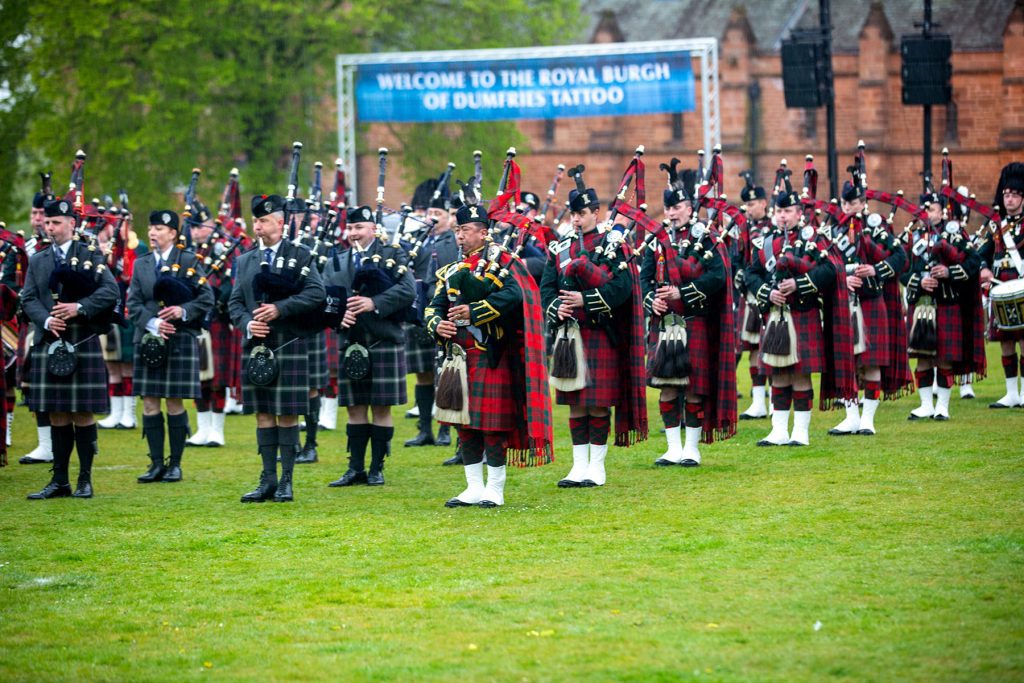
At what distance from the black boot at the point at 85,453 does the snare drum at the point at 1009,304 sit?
7026mm

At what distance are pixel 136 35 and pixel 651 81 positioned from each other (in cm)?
1040

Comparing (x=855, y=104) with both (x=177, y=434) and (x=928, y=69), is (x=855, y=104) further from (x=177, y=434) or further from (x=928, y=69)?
(x=177, y=434)

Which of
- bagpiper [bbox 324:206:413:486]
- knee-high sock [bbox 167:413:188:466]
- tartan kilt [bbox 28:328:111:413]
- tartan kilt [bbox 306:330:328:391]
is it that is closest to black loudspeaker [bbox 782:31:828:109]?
tartan kilt [bbox 306:330:328:391]

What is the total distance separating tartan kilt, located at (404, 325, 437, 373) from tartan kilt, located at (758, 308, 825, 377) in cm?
271

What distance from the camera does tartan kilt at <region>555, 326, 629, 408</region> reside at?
903 cm

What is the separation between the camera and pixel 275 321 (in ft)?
28.2

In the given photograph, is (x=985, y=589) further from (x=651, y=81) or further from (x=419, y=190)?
(x=651, y=81)

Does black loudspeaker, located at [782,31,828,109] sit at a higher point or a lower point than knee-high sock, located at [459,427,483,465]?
higher

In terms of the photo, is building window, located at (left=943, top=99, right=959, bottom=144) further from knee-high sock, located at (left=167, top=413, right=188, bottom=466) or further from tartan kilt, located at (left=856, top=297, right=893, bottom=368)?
knee-high sock, located at (left=167, top=413, right=188, bottom=466)

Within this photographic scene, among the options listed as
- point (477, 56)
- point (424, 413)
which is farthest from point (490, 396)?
point (477, 56)

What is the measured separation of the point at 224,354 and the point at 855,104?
4078 cm

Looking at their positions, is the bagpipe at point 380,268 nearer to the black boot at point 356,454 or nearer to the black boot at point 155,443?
the black boot at point 356,454

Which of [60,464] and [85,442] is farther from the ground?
[85,442]

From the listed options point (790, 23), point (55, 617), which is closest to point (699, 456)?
point (55, 617)
